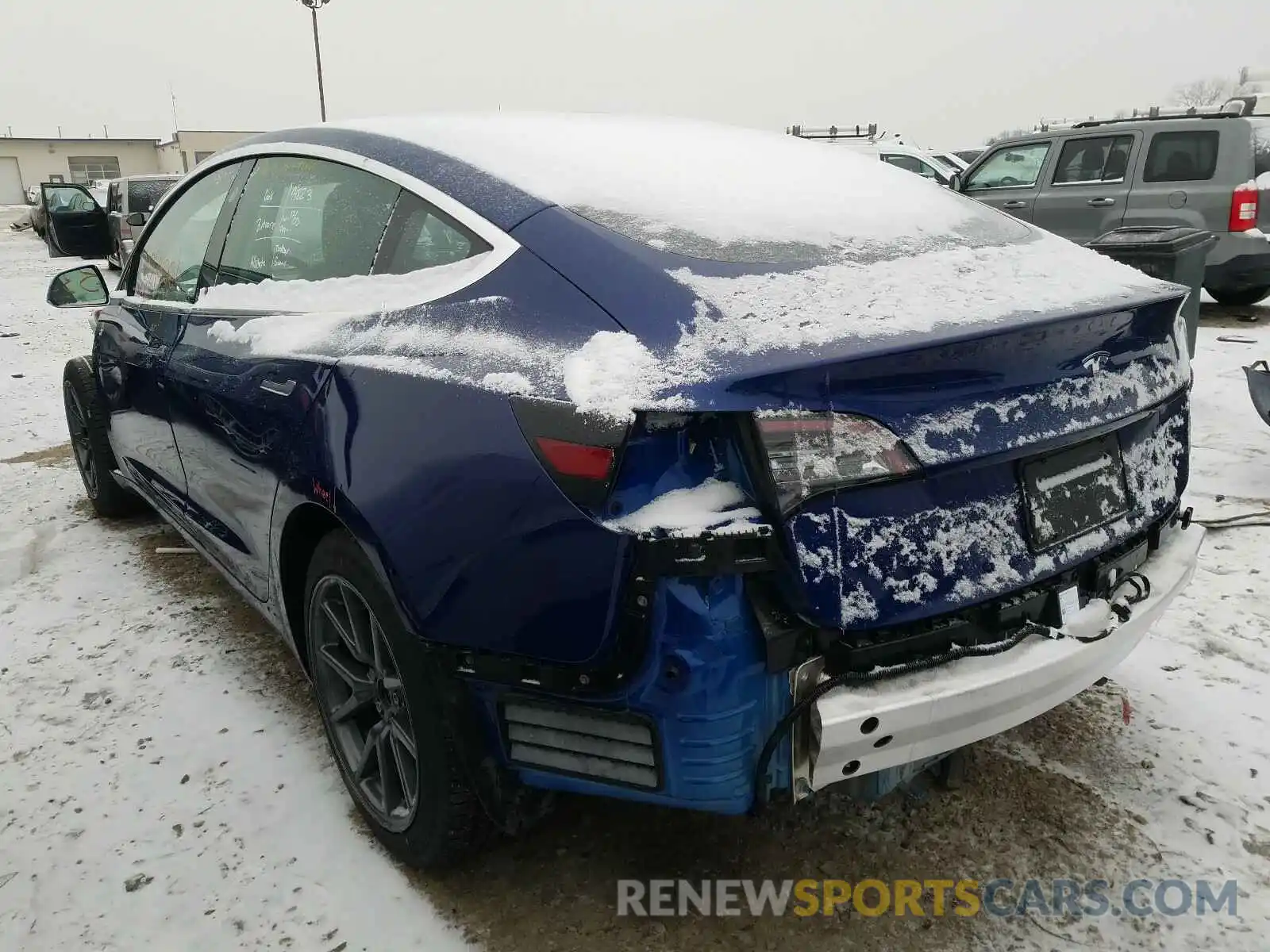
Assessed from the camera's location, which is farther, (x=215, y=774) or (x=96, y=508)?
(x=96, y=508)

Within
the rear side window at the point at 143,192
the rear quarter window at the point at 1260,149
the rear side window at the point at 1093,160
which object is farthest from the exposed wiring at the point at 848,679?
the rear side window at the point at 143,192

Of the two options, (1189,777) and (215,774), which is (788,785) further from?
(215,774)

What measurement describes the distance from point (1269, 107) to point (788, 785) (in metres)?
16.1

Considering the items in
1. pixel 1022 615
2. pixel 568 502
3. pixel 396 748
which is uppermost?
pixel 568 502

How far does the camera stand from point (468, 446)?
5.56 ft

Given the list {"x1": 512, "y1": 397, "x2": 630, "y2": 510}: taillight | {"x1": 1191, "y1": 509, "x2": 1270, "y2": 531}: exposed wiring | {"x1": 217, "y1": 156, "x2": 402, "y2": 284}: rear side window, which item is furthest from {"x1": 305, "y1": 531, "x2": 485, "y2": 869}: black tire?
{"x1": 1191, "y1": 509, "x2": 1270, "y2": 531}: exposed wiring

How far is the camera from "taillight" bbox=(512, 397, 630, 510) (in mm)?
1520

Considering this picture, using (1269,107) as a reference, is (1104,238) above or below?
below

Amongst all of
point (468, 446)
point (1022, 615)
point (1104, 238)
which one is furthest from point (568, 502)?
point (1104, 238)

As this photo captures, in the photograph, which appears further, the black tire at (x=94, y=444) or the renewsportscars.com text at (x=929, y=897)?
the black tire at (x=94, y=444)

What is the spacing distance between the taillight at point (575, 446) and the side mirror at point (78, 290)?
123 inches

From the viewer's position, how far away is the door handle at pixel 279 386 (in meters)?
2.18

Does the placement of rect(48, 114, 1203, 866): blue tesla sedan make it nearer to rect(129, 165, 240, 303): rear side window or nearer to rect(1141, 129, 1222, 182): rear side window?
rect(129, 165, 240, 303): rear side window

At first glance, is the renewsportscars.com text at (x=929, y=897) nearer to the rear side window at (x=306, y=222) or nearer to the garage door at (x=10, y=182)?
the rear side window at (x=306, y=222)
